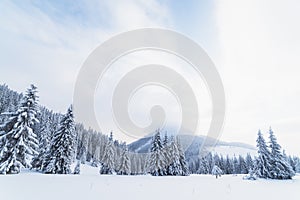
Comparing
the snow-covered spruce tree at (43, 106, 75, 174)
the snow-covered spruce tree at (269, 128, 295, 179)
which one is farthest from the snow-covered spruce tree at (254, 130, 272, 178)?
the snow-covered spruce tree at (43, 106, 75, 174)

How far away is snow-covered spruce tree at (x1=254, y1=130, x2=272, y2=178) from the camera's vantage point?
1037 inches

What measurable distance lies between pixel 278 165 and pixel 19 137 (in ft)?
112

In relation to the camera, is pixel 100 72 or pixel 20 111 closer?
pixel 20 111

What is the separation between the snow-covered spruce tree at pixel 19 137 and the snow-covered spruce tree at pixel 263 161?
30.8m

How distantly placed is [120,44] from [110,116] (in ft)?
61.3

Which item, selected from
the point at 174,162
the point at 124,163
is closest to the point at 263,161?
the point at 174,162

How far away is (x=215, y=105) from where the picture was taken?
28812 millimetres

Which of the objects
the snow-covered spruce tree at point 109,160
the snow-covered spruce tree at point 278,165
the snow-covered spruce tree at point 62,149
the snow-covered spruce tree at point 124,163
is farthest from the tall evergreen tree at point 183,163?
the snow-covered spruce tree at point 62,149

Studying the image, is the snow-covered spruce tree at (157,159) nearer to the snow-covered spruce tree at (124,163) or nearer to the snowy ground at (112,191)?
the snow-covered spruce tree at (124,163)

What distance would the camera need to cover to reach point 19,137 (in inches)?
739

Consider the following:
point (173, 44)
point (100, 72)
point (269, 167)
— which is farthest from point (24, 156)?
point (173, 44)

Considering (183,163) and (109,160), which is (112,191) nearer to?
(183,163)

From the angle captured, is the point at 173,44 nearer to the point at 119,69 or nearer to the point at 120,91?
Result: the point at 119,69

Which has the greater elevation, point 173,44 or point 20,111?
point 173,44
